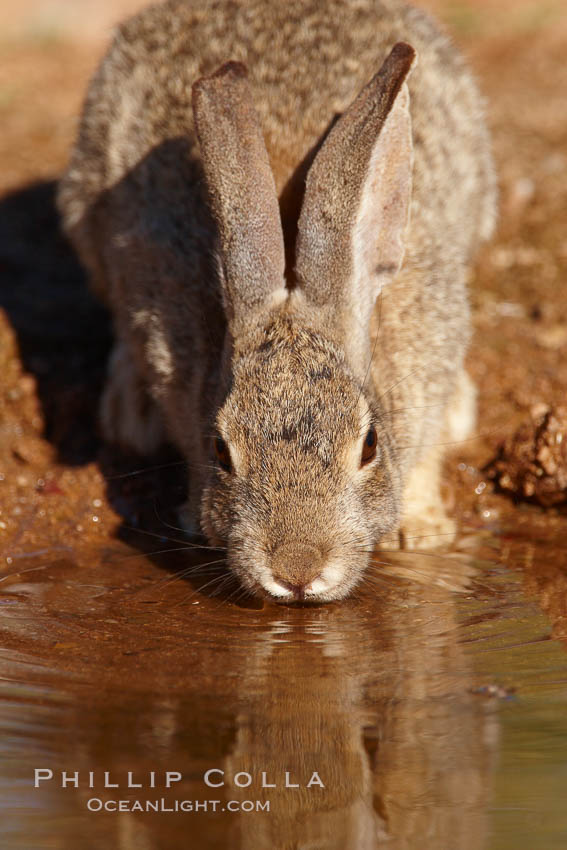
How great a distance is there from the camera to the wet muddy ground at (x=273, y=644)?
3.04m

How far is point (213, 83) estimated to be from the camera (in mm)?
5070

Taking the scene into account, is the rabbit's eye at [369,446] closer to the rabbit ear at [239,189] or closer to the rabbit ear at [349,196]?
the rabbit ear at [349,196]

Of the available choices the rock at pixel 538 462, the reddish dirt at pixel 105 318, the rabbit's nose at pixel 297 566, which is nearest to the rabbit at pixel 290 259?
the rabbit's nose at pixel 297 566

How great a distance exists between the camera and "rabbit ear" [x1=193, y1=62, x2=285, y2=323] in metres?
4.98

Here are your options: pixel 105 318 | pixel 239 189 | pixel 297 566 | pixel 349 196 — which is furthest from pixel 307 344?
pixel 105 318

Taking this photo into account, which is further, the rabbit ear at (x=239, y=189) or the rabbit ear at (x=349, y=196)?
the rabbit ear at (x=239, y=189)

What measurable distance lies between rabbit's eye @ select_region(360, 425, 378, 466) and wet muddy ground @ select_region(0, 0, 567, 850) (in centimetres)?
57

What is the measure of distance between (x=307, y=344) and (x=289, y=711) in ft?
5.41

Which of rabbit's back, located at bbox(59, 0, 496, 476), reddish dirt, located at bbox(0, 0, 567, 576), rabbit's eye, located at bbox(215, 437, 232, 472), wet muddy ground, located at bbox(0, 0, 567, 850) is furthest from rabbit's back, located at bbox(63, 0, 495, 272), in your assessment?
rabbit's eye, located at bbox(215, 437, 232, 472)

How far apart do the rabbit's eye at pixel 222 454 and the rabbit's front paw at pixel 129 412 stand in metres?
1.64

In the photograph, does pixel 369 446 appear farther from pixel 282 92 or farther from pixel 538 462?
pixel 282 92

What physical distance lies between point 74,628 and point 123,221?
2784 mm

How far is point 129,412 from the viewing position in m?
6.53

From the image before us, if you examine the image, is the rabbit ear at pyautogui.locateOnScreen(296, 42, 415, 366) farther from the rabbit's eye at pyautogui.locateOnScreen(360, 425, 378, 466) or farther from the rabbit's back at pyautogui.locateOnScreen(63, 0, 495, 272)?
the rabbit's back at pyautogui.locateOnScreen(63, 0, 495, 272)
